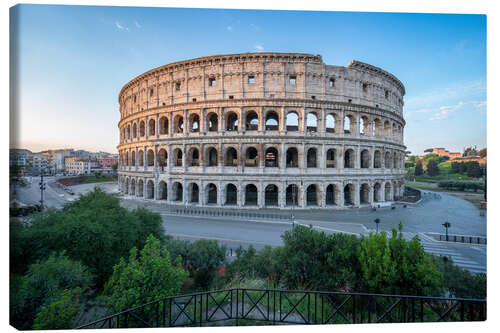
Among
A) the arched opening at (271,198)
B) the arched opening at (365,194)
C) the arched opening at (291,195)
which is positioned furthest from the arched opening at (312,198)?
the arched opening at (365,194)

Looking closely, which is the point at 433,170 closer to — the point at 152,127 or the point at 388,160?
the point at 388,160

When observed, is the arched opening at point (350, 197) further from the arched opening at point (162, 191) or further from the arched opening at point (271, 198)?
the arched opening at point (162, 191)

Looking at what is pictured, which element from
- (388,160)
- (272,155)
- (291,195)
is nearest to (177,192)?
(272,155)

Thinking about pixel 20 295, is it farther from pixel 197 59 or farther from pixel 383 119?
pixel 383 119

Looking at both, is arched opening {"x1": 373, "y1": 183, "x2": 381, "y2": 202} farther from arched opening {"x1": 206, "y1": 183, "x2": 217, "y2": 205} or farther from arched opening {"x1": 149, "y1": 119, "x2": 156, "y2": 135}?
arched opening {"x1": 149, "y1": 119, "x2": 156, "y2": 135}

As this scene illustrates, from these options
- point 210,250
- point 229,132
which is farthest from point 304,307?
point 229,132

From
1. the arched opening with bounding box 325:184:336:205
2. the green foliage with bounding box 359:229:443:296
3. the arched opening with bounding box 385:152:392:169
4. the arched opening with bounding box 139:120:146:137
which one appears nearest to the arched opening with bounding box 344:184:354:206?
the arched opening with bounding box 325:184:336:205
